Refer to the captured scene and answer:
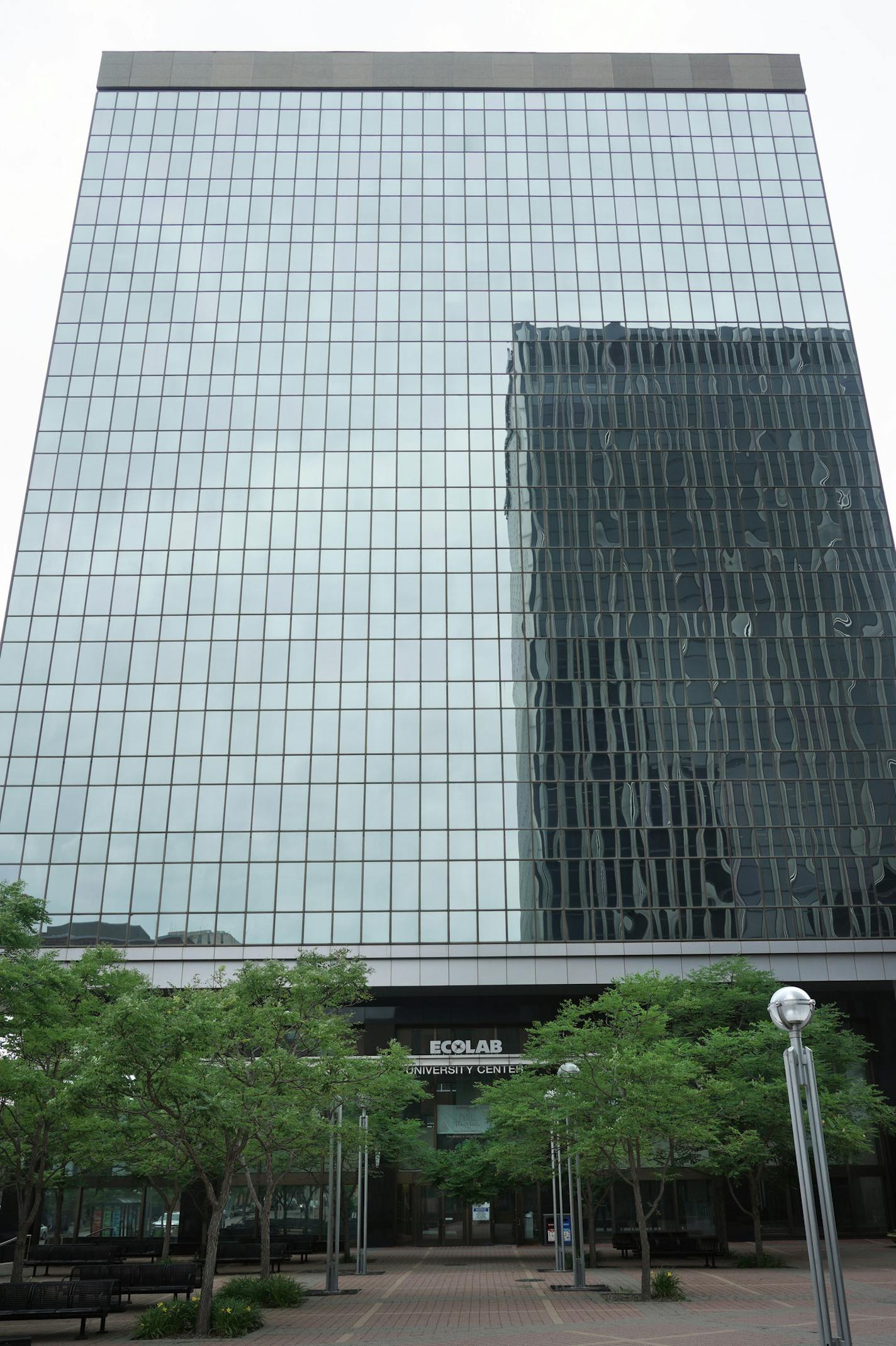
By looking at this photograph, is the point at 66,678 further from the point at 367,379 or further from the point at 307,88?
the point at 307,88

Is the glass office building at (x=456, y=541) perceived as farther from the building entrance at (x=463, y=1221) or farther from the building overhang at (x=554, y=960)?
the building entrance at (x=463, y=1221)

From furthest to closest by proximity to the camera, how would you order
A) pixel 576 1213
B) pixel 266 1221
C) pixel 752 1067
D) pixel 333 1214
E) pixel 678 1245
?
1. pixel 678 1245
2. pixel 752 1067
3. pixel 333 1214
4. pixel 576 1213
5. pixel 266 1221

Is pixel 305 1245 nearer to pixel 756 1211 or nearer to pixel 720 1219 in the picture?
pixel 720 1219

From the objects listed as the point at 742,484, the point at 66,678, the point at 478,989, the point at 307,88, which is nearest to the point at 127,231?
the point at 307,88

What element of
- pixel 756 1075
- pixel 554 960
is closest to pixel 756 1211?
pixel 756 1075

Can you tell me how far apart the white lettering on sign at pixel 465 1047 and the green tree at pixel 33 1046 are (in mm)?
24510

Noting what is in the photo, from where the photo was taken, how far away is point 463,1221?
51719mm

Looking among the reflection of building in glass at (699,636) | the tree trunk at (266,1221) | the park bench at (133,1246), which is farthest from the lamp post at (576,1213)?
the reflection of building in glass at (699,636)

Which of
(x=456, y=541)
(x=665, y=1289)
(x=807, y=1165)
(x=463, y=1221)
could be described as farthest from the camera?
(x=456, y=541)

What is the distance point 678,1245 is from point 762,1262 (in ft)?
9.98

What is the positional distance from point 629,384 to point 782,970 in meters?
34.4

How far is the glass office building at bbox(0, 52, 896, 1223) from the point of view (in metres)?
52.5

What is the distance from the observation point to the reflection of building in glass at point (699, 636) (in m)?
52.8

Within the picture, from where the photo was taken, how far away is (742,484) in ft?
198
